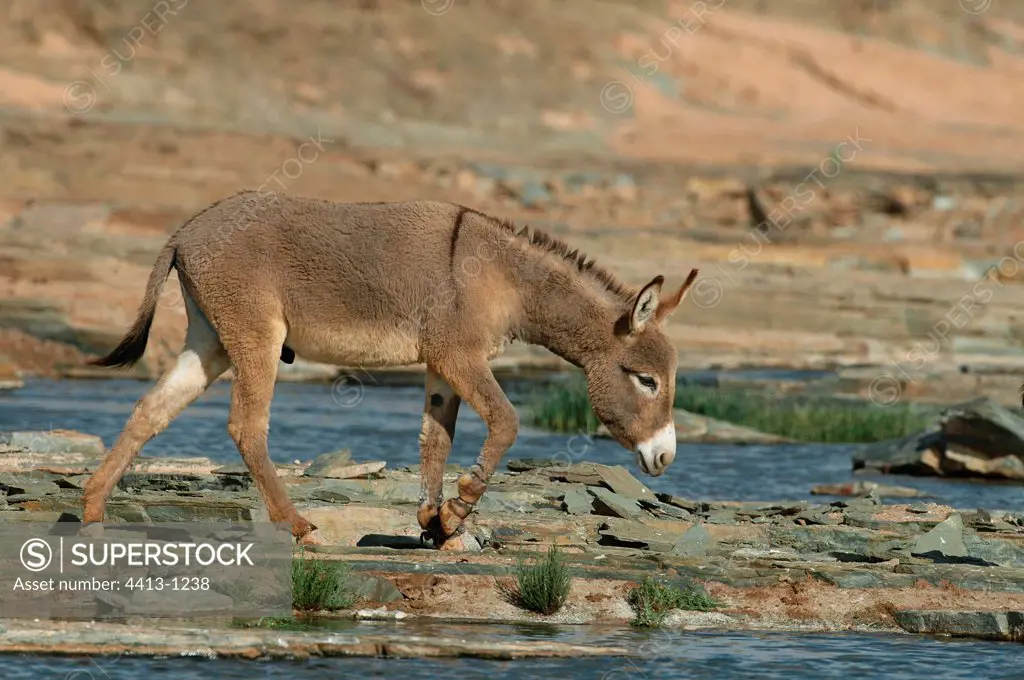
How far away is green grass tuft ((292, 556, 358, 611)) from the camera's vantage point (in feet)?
38.8

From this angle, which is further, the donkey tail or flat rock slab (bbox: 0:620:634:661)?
the donkey tail

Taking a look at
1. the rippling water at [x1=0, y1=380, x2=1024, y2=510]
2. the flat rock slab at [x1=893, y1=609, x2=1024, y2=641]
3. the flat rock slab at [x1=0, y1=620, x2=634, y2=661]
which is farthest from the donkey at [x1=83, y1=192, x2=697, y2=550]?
the rippling water at [x1=0, y1=380, x2=1024, y2=510]

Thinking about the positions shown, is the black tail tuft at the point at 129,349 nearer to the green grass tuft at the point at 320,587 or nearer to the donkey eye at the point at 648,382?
the green grass tuft at the point at 320,587

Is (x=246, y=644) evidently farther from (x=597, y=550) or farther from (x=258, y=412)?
(x=597, y=550)

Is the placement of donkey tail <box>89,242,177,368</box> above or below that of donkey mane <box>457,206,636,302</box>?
below

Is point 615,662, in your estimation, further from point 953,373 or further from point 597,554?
point 953,373

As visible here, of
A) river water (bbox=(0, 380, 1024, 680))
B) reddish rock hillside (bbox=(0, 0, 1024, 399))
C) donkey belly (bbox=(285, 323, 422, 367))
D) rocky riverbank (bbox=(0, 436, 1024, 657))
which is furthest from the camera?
reddish rock hillside (bbox=(0, 0, 1024, 399))

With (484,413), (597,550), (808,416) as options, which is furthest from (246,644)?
(808,416)

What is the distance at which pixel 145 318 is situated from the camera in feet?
43.6

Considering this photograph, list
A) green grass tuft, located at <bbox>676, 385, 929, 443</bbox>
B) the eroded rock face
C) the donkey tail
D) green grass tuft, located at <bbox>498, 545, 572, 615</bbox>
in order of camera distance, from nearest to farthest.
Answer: green grass tuft, located at <bbox>498, 545, 572, 615</bbox> < the donkey tail < the eroded rock face < green grass tuft, located at <bbox>676, 385, 929, 443</bbox>

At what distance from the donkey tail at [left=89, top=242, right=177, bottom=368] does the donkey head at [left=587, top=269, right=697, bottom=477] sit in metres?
2.88

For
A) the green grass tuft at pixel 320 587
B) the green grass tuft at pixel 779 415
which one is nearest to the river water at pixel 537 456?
the green grass tuft at pixel 320 587

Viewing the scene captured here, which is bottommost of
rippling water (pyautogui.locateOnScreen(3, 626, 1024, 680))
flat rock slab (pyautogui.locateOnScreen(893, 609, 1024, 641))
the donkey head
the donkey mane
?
rippling water (pyautogui.locateOnScreen(3, 626, 1024, 680))

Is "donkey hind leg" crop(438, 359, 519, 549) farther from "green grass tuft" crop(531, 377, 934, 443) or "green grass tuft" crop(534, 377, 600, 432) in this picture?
"green grass tuft" crop(531, 377, 934, 443)
